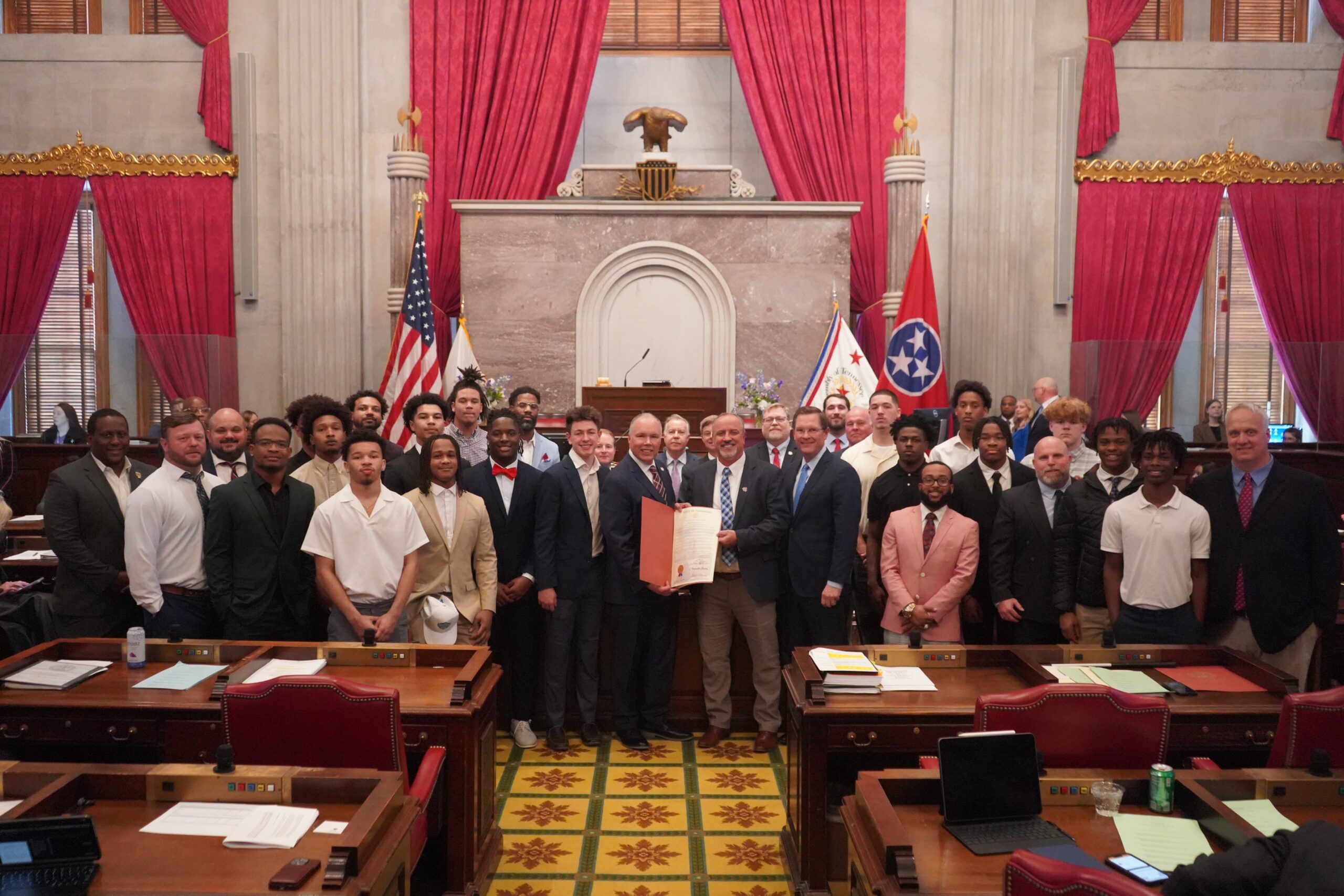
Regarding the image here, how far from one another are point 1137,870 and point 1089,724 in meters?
0.65

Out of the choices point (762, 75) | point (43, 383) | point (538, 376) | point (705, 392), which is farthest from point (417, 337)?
point (43, 383)

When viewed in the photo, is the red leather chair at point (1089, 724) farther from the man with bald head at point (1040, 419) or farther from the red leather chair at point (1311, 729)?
the man with bald head at point (1040, 419)

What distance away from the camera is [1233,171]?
10969 mm

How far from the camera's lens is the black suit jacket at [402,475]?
509 centimetres

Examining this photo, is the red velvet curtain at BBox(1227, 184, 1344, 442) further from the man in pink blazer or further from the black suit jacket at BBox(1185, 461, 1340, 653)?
the man in pink blazer

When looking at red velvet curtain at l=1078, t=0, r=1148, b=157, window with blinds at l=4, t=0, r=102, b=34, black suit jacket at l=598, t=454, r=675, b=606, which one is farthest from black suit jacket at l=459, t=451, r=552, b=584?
window with blinds at l=4, t=0, r=102, b=34

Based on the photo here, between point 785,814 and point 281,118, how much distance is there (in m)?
9.09

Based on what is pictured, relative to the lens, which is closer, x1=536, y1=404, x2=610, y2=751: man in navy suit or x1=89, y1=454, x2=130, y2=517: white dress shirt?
x1=89, y1=454, x2=130, y2=517: white dress shirt

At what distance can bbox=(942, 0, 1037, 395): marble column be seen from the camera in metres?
10.8

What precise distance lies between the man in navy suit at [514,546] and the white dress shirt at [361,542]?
72cm

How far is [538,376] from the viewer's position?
385 inches

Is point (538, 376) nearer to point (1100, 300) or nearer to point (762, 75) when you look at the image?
point (762, 75)

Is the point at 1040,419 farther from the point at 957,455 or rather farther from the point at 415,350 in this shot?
the point at 415,350

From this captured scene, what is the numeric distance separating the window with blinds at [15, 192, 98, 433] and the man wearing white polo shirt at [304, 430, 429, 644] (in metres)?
8.38
